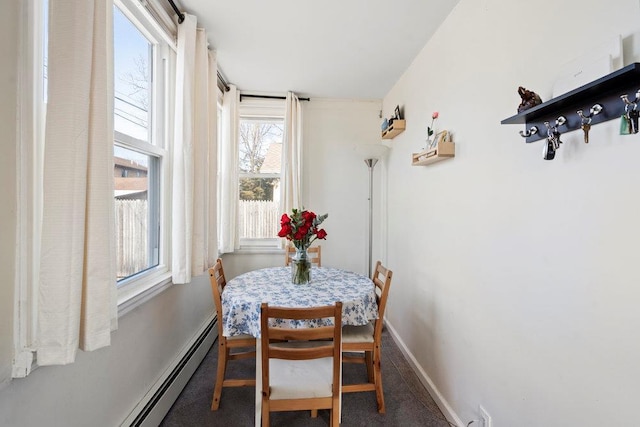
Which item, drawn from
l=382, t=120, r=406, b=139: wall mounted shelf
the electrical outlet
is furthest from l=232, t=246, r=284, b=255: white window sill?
the electrical outlet

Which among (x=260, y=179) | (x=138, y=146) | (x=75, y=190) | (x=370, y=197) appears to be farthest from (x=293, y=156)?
(x=75, y=190)

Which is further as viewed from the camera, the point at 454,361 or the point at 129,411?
the point at 454,361

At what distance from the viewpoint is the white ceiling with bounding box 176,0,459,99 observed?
1.80 metres

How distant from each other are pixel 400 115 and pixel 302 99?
121 centimetres

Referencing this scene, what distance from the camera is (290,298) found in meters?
1.76

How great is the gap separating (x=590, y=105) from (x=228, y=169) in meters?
2.84

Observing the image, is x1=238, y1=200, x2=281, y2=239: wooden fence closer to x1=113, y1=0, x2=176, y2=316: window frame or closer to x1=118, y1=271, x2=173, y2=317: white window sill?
x1=113, y1=0, x2=176, y2=316: window frame

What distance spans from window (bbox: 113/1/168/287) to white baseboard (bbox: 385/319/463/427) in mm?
1998

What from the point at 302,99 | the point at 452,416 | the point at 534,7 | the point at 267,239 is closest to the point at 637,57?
the point at 534,7

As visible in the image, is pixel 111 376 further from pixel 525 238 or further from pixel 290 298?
pixel 525 238

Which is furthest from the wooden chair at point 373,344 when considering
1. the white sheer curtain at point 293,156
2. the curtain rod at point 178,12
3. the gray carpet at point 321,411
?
the curtain rod at point 178,12

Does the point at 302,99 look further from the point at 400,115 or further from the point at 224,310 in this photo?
the point at 224,310

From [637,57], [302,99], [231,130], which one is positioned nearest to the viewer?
[637,57]

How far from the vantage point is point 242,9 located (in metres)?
1.83
